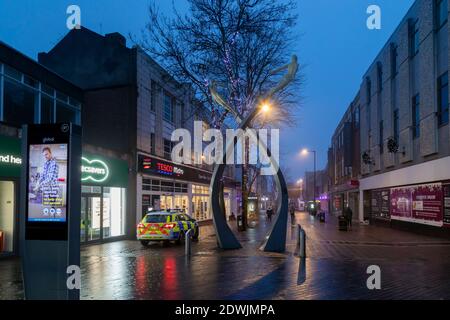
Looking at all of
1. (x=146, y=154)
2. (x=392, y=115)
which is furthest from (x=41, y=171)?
(x=392, y=115)

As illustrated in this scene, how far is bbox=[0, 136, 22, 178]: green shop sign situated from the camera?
14.2 meters

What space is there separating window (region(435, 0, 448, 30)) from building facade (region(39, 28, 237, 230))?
13704 millimetres

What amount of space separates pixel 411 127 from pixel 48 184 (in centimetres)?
2383

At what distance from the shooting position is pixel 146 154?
24422 millimetres

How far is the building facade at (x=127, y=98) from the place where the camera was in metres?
23.3

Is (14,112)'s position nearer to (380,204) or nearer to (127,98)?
(127,98)

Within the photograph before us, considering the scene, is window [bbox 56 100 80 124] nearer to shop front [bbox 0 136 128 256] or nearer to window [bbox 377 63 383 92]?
shop front [bbox 0 136 128 256]

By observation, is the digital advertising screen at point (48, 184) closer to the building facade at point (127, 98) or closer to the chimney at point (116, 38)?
the building facade at point (127, 98)

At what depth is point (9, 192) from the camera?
596 inches

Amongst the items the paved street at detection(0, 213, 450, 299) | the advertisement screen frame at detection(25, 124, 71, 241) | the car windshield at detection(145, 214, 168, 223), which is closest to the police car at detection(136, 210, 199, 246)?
the car windshield at detection(145, 214, 168, 223)

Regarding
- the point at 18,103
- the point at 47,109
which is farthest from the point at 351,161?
the point at 18,103

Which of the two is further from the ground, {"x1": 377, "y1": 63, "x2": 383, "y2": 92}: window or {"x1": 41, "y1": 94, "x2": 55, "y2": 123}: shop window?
{"x1": 377, "y1": 63, "x2": 383, "y2": 92}: window
